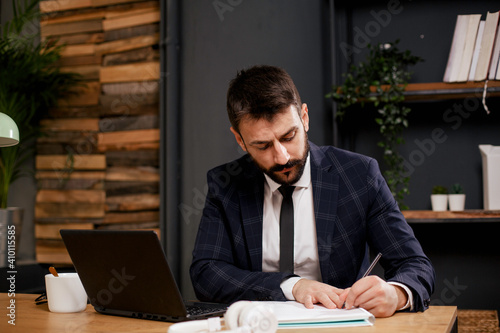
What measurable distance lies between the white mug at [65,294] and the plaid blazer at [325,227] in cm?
41

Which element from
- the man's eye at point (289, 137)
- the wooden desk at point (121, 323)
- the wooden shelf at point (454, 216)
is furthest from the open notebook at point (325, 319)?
the wooden shelf at point (454, 216)

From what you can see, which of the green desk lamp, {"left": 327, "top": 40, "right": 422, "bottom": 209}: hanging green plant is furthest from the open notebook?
{"left": 327, "top": 40, "right": 422, "bottom": 209}: hanging green plant

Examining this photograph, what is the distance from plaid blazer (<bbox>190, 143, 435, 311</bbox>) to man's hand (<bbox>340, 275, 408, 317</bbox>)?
0.32 meters

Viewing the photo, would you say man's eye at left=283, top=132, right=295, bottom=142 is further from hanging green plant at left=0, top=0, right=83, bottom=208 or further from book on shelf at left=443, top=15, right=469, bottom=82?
hanging green plant at left=0, top=0, right=83, bottom=208

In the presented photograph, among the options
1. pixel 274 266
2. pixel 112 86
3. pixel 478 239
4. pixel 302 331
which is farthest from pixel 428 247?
pixel 112 86

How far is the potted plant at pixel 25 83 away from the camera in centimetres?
296

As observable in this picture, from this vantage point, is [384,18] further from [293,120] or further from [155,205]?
[155,205]

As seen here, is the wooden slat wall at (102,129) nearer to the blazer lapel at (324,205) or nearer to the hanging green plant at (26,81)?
the hanging green plant at (26,81)

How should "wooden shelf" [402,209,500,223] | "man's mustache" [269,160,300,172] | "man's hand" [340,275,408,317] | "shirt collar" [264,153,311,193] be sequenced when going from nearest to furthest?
"man's hand" [340,275,408,317]
"man's mustache" [269,160,300,172]
"shirt collar" [264,153,311,193]
"wooden shelf" [402,209,500,223]

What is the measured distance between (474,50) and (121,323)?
7.14 feet

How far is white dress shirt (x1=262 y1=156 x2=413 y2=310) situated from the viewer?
6.11 ft

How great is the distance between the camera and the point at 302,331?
110cm

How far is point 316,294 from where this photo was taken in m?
1.37

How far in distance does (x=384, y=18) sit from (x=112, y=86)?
171cm
